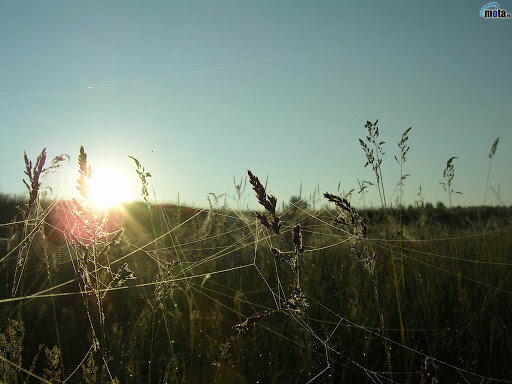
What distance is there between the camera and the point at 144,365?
247 cm

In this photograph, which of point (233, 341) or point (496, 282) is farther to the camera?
point (496, 282)

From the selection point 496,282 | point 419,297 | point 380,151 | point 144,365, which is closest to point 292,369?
point 144,365

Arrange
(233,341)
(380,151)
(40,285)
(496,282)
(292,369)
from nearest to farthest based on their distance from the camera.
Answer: (292,369) < (233,341) < (380,151) < (496,282) < (40,285)

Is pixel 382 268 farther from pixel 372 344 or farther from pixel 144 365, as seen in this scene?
pixel 144 365

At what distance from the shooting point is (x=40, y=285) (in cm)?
380

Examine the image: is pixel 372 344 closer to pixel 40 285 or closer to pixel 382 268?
pixel 382 268

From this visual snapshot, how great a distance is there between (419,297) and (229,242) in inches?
103

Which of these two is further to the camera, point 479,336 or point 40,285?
point 40,285

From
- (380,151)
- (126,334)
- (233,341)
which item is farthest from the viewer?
(126,334)

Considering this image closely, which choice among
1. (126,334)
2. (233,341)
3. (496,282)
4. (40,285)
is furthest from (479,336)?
(40,285)

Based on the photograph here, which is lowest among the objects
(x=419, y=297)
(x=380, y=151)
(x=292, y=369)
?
(x=292, y=369)

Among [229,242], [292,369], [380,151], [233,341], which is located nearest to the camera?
[292,369]

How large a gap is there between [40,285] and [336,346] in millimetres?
2733

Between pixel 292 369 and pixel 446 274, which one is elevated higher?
pixel 446 274
